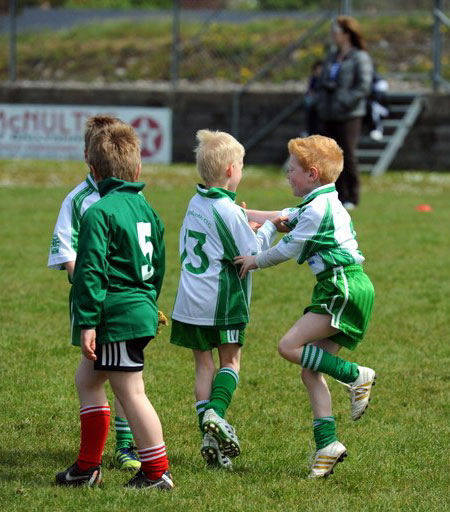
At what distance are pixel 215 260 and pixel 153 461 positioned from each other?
0.96 meters

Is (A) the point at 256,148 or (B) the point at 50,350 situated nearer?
(B) the point at 50,350

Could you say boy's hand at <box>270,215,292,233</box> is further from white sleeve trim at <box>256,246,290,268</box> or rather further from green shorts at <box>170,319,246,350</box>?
green shorts at <box>170,319,246,350</box>

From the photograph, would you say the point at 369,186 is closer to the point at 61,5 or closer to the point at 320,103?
the point at 320,103

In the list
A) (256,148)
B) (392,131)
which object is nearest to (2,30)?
(256,148)

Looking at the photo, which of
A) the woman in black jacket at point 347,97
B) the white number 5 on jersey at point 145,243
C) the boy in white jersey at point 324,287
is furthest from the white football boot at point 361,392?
the woman in black jacket at point 347,97

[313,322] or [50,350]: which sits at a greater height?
[313,322]

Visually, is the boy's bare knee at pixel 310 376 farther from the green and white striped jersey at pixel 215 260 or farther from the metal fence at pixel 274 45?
the metal fence at pixel 274 45

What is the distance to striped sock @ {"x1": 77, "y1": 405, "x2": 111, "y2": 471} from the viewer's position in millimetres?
4426

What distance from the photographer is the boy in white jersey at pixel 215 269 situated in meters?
4.74

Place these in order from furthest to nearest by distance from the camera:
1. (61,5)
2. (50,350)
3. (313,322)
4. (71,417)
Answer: (61,5), (50,350), (71,417), (313,322)

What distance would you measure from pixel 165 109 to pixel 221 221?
17.0 metres

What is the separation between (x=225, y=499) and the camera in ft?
14.0

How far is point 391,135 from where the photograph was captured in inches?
797

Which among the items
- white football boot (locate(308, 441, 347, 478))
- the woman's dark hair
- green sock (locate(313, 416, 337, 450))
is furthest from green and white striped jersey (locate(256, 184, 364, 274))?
the woman's dark hair
